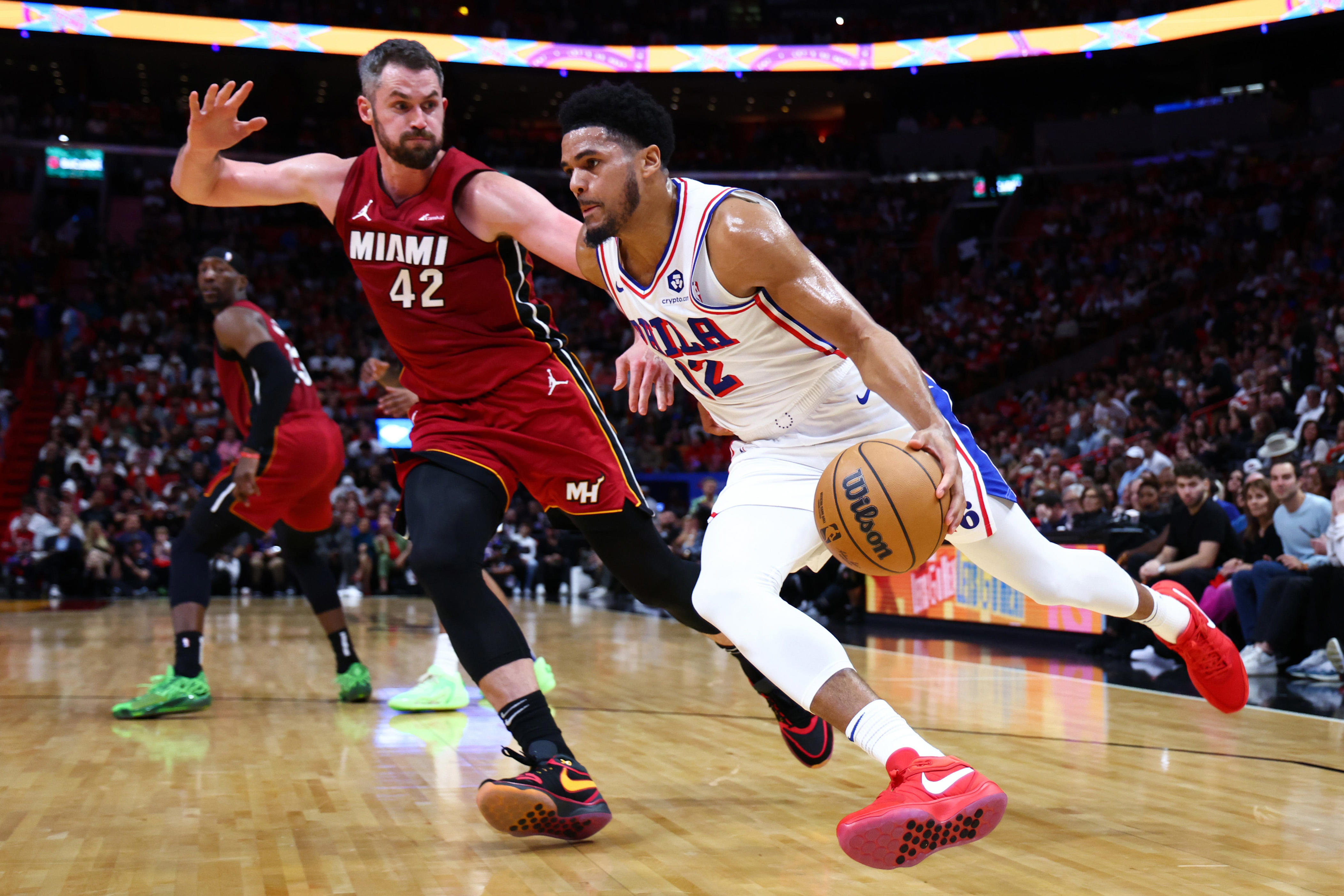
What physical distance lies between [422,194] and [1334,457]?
8.49m

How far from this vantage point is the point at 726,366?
3086 millimetres

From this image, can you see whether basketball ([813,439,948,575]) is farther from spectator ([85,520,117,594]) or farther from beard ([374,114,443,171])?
spectator ([85,520,117,594])

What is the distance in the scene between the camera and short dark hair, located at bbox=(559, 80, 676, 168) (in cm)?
296

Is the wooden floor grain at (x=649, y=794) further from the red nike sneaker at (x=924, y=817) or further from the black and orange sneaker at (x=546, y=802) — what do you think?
the red nike sneaker at (x=924, y=817)

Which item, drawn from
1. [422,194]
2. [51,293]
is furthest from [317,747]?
[51,293]

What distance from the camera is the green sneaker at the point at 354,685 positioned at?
18.5 ft

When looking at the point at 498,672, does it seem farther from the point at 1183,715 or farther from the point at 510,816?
the point at 1183,715

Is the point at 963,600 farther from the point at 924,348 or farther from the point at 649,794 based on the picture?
the point at 924,348

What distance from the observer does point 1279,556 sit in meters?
7.07

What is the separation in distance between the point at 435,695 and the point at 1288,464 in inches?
202

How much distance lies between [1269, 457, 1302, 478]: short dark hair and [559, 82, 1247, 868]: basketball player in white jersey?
4327 mm

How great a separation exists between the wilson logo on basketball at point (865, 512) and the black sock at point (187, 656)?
3.70m

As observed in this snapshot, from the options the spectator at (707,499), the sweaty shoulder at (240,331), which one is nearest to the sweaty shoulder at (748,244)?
the sweaty shoulder at (240,331)

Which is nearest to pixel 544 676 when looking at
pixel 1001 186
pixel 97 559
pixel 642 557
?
pixel 642 557
